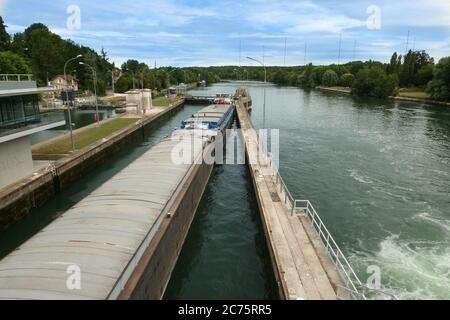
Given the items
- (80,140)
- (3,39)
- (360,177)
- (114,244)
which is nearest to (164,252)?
(114,244)

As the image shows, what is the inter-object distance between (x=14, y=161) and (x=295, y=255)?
21.5 metres

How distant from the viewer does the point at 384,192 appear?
94.4ft

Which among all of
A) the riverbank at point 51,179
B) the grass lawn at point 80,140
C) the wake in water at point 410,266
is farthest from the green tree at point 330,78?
the wake in water at point 410,266

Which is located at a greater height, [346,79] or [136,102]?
[346,79]

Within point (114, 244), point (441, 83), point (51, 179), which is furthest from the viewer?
point (441, 83)

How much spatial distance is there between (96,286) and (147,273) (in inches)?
111

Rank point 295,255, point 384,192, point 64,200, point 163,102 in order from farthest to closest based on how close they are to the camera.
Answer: point 163,102 < point 384,192 < point 64,200 < point 295,255

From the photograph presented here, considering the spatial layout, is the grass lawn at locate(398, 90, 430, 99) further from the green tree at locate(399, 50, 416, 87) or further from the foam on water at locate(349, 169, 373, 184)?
the foam on water at locate(349, 169, 373, 184)

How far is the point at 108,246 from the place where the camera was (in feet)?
41.3

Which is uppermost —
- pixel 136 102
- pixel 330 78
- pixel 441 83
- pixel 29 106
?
pixel 330 78

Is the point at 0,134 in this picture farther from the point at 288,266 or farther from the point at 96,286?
the point at 288,266

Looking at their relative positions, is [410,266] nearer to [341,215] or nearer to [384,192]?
[341,215]

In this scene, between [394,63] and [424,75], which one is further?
[394,63]
